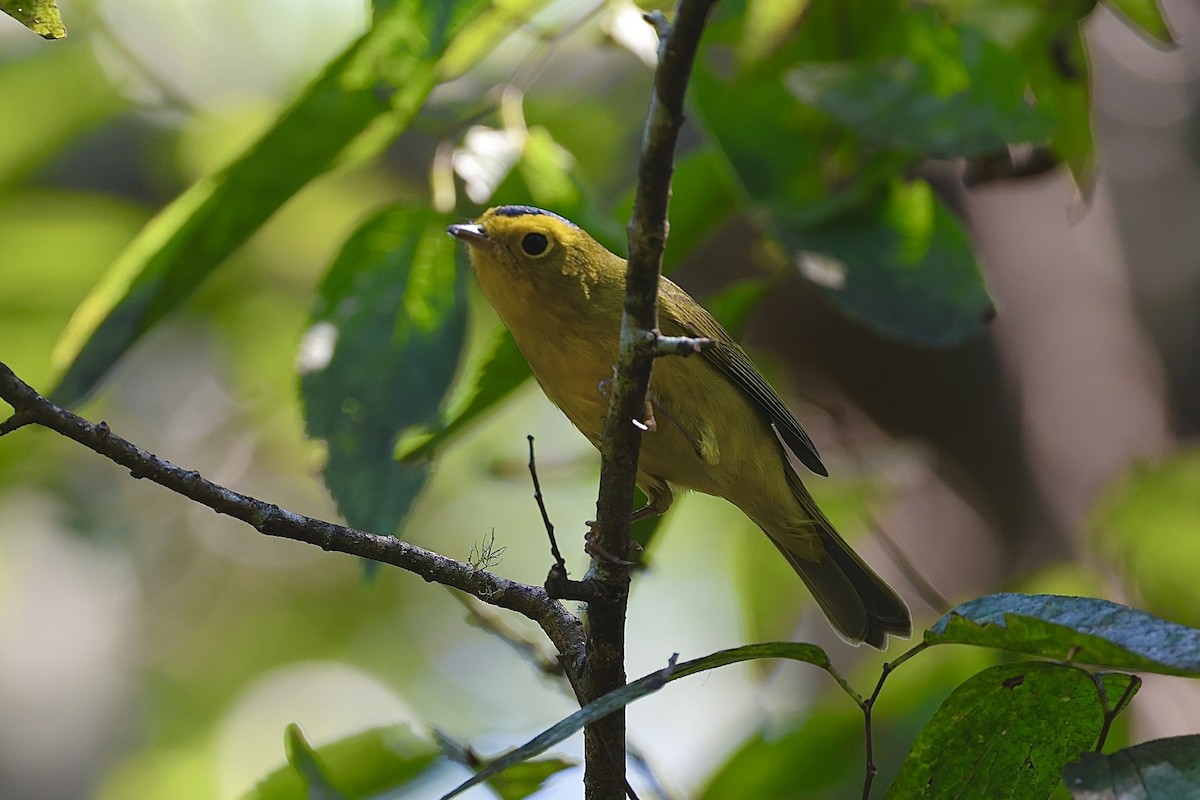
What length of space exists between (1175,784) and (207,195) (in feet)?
7.04

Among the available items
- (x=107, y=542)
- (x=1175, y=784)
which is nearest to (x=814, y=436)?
(x=1175, y=784)

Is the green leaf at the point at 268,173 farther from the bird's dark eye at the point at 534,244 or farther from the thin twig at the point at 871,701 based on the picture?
the thin twig at the point at 871,701

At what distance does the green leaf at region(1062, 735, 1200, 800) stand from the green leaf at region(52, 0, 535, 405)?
184 cm

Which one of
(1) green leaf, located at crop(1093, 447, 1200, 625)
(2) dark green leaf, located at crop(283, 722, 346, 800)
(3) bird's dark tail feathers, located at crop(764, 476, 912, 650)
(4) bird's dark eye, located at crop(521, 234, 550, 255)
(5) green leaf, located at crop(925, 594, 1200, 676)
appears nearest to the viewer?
(5) green leaf, located at crop(925, 594, 1200, 676)

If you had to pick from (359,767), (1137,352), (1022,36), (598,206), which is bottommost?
(1137,352)

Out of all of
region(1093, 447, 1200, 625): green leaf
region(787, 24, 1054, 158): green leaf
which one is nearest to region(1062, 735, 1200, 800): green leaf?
region(787, 24, 1054, 158): green leaf

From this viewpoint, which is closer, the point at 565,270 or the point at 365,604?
the point at 565,270

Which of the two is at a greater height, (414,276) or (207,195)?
(207,195)

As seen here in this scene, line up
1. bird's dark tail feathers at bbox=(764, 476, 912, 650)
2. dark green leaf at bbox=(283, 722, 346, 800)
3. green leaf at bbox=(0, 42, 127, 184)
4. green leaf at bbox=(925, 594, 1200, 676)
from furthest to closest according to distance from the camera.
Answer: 1. green leaf at bbox=(0, 42, 127, 184)
2. bird's dark tail feathers at bbox=(764, 476, 912, 650)
3. dark green leaf at bbox=(283, 722, 346, 800)
4. green leaf at bbox=(925, 594, 1200, 676)

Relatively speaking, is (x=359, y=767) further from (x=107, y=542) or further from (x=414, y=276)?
(x=107, y=542)

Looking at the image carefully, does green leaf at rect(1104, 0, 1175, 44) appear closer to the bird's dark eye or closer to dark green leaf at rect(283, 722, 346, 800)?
the bird's dark eye

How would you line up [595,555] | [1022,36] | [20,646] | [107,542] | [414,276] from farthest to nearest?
[107,542] < [20,646] < [1022,36] < [414,276] < [595,555]

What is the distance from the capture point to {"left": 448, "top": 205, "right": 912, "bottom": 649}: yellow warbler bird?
2844 mm

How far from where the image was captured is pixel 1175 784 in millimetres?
1385
